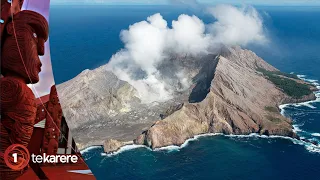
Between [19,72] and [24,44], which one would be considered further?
[19,72]

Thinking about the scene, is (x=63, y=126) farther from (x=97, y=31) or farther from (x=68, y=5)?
(x=97, y=31)

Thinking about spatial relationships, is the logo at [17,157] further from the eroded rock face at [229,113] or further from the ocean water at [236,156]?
the eroded rock face at [229,113]

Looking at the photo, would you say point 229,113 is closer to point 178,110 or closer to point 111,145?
point 178,110

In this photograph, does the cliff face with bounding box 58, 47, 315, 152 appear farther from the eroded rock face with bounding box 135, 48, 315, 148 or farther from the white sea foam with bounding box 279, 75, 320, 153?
the white sea foam with bounding box 279, 75, 320, 153

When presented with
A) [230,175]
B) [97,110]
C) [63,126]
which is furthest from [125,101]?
[63,126]

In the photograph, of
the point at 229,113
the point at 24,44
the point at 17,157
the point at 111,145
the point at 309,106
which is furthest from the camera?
the point at 309,106

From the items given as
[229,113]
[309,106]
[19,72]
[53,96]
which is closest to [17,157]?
[53,96]

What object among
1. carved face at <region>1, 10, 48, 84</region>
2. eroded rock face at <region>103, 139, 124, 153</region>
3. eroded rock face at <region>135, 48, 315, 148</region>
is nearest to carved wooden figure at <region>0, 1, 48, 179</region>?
carved face at <region>1, 10, 48, 84</region>
